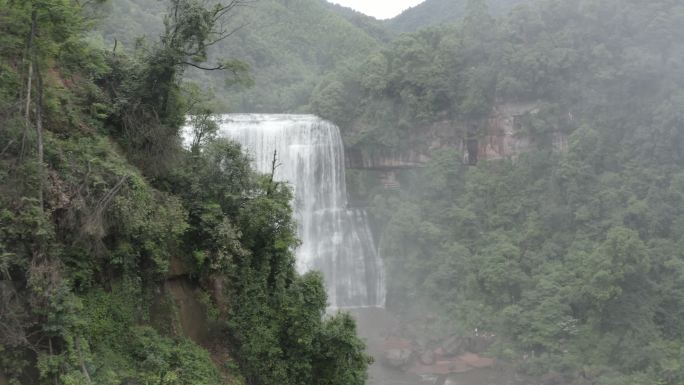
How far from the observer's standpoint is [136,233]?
11555 mm

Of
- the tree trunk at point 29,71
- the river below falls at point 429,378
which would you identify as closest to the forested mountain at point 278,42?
the river below falls at point 429,378

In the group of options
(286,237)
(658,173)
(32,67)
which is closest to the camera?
(32,67)

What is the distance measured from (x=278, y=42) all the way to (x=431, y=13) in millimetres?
23302

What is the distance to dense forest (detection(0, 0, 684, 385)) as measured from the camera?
1053 cm

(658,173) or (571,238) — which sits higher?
(658,173)

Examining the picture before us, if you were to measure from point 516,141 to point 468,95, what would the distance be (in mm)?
3319

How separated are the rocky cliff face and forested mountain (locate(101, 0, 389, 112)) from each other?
878 centimetres

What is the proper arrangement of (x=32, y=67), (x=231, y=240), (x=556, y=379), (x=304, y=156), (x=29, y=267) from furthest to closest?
1. (x=304, y=156)
2. (x=556, y=379)
3. (x=231, y=240)
4. (x=32, y=67)
5. (x=29, y=267)

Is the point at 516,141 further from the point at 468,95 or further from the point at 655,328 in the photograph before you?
the point at 655,328

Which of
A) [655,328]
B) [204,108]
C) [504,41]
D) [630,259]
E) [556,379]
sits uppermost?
[504,41]

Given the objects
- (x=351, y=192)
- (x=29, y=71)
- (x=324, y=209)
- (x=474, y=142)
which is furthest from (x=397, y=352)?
(x=29, y=71)

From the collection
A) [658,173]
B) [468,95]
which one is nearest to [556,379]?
[658,173]

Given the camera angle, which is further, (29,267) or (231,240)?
(231,240)

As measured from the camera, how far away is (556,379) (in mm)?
23922
